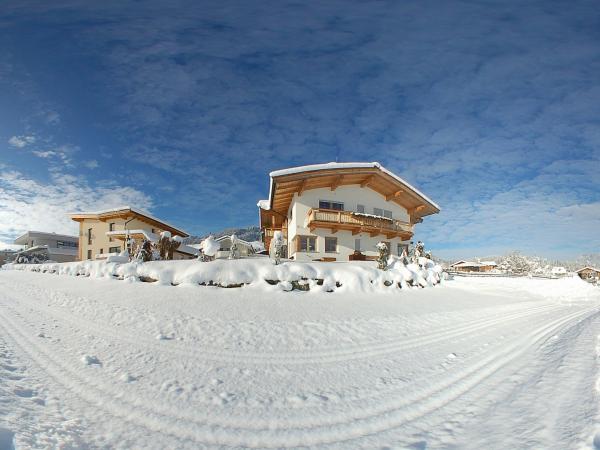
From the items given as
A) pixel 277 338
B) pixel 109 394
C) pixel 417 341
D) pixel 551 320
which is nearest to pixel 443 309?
pixel 551 320

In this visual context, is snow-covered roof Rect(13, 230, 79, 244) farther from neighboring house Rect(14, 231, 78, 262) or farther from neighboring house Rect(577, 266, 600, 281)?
neighboring house Rect(577, 266, 600, 281)

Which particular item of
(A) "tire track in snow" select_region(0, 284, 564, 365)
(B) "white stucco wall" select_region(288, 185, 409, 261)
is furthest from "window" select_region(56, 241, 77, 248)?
(A) "tire track in snow" select_region(0, 284, 564, 365)

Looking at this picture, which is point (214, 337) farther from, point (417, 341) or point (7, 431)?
point (417, 341)

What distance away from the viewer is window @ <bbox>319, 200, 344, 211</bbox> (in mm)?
26109

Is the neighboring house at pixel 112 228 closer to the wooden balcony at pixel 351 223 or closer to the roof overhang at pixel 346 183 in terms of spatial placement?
the roof overhang at pixel 346 183

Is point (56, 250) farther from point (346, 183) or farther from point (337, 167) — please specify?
point (337, 167)

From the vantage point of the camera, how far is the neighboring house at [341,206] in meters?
23.8

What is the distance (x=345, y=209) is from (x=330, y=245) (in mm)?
3608

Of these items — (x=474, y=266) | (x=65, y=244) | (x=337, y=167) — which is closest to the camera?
(x=337, y=167)

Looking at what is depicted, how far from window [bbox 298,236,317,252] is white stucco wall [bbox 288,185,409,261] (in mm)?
294

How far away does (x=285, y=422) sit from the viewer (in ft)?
12.4

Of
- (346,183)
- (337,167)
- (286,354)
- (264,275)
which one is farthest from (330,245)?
(286,354)

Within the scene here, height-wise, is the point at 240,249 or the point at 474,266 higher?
the point at 240,249

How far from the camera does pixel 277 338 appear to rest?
7.50 metres
